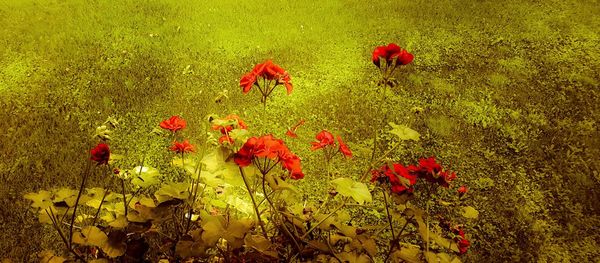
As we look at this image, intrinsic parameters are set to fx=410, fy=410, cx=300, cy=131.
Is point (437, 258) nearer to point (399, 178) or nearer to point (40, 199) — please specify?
point (399, 178)

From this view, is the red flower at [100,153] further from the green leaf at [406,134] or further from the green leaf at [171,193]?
the green leaf at [406,134]

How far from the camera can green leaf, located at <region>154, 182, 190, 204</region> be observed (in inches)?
70.6

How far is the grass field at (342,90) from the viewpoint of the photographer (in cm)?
316

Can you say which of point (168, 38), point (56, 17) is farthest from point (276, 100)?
point (56, 17)

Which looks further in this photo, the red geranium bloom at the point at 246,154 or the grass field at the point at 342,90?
the grass field at the point at 342,90

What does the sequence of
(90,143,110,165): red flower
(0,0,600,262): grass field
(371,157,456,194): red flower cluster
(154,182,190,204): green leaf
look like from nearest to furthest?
(90,143,110,165): red flower, (371,157,456,194): red flower cluster, (154,182,190,204): green leaf, (0,0,600,262): grass field

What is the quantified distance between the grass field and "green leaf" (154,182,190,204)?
4.02 feet

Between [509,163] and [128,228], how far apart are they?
3243mm

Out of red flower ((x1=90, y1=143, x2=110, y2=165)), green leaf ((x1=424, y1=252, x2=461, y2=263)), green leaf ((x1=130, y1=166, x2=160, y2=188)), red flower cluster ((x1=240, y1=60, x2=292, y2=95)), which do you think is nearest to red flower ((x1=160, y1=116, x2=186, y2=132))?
green leaf ((x1=130, y1=166, x2=160, y2=188))

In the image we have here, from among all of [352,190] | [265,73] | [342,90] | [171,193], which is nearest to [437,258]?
[352,190]

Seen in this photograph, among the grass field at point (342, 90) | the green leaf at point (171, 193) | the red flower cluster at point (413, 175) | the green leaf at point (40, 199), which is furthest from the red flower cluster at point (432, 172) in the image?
the green leaf at point (40, 199)

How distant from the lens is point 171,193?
1801 mm

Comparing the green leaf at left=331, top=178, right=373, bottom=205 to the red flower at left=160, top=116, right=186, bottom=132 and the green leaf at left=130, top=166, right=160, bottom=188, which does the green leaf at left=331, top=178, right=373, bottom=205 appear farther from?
the green leaf at left=130, top=166, right=160, bottom=188

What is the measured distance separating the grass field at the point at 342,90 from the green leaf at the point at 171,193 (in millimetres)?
1227
